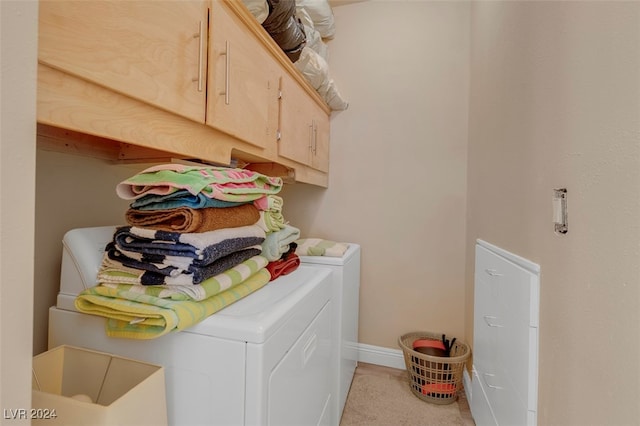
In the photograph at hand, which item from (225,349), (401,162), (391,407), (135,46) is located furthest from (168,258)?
(401,162)

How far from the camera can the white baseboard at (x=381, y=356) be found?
84.4 inches

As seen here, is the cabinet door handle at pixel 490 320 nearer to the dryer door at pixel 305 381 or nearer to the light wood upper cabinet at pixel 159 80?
the dryer door at pixel 305 381

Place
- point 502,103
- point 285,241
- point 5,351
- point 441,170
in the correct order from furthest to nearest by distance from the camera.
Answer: point 441,170, point 502,103, point 285,241, point 5,351

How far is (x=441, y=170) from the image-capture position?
2.08 m

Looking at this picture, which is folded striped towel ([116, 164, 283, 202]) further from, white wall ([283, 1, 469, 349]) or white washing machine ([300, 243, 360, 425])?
white wall ([283, 1, 469, 349])

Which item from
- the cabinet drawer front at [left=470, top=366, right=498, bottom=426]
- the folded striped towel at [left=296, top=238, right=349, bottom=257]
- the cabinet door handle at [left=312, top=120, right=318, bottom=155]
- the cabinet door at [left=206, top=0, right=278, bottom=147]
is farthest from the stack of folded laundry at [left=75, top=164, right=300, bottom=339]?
the cabinet drawer front at [left=470, top=366, right=498, bottom=426]

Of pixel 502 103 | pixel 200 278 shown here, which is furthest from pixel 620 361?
pixel 502 103

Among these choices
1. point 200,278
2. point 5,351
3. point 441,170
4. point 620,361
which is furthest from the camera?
point 441,170

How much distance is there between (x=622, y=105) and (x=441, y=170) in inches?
61.0

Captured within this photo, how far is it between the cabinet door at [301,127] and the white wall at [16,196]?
3.55ft

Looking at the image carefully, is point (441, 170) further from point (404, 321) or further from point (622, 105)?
point (622, 105)

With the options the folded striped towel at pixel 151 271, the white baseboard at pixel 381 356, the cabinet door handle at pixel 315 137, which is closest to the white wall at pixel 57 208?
the folded striped towel at pixel 151 271

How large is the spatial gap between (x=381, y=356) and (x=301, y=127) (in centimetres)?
172

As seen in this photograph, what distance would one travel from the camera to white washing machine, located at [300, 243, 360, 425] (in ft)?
4.78
